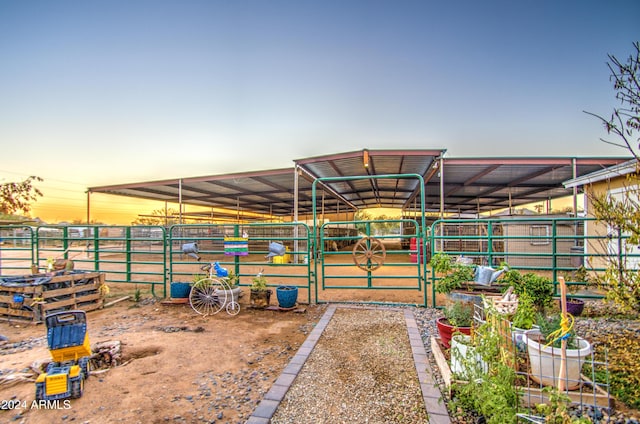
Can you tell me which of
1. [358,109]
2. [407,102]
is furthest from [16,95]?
[407,102]

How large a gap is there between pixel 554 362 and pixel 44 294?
668cm

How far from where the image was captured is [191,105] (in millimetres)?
8047

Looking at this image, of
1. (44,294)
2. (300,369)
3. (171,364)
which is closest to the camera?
(300,369)

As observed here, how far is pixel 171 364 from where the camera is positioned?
3.02 metres

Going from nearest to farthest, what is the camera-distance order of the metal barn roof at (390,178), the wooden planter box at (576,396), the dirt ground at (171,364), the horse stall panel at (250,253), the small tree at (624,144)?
1. the small tree at (624,144)
2. the wooden planter box at (576,396)
3. the dirt ground at (171,364)
4. the horse stall panel at (250,253)
5. the metal barn roof at (390,178)

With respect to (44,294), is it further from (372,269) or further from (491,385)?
(491,385)

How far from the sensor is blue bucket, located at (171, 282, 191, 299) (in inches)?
210

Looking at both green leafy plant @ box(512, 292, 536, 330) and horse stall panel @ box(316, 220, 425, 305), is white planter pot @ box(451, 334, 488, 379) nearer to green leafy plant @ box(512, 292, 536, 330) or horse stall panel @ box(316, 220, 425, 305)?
green leafy plant @ box(512, 292, 536, 330)

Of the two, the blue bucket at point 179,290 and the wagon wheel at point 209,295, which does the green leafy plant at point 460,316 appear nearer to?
the wagon wheel at point 209,295

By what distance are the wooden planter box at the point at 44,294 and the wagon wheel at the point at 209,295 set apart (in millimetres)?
1895

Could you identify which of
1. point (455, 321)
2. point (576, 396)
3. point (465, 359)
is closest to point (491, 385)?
point (465, 359)

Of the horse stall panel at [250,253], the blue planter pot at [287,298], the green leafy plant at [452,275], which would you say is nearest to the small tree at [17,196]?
the horse stall panel at [250,253]

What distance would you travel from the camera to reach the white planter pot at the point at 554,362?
1.98 m

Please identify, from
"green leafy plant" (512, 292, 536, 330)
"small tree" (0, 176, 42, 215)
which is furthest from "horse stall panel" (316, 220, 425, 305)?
"small tree" (0, 176, 42, 215)
